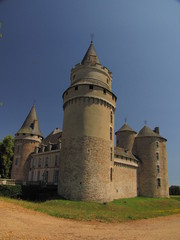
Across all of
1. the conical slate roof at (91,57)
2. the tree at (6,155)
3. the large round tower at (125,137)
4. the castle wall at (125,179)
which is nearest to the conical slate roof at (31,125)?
the tree at (6,155)

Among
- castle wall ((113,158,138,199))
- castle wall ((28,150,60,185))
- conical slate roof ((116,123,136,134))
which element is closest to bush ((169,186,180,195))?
castle wall ((113,158,138,199))

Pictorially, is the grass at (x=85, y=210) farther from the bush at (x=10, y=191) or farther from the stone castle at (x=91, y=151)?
the bush at (x=10, y=191)

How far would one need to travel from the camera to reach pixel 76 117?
22.7 metres

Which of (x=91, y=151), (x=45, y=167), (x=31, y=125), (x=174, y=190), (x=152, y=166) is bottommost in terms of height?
(x=174, y=190)

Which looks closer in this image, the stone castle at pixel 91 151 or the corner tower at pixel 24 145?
the stone castle at pixel 91 151

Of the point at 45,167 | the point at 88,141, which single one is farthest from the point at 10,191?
the point at 88,141

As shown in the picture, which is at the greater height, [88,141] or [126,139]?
[126,139]

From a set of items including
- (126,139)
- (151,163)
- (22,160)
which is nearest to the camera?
(22,160)

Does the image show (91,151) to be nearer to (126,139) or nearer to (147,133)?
(126,139)

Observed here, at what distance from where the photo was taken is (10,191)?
23.7 metres

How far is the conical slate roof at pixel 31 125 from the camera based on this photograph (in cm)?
3556

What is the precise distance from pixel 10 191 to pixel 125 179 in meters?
16.4

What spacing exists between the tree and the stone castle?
2.78m

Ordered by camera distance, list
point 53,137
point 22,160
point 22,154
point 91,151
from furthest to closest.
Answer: point 53,137 → point 22,154 → point 22,160 → point 91,151
